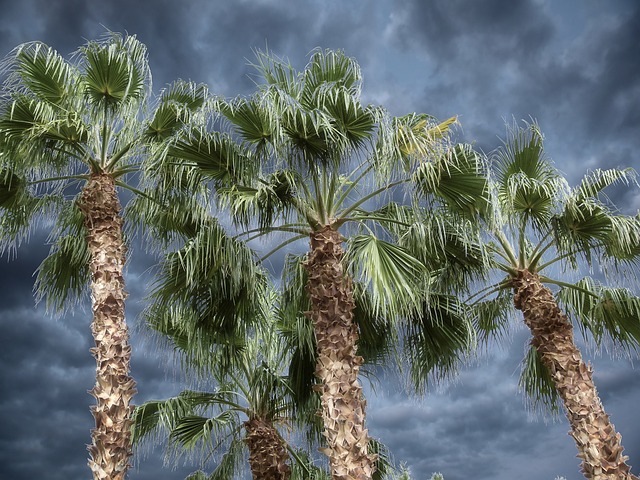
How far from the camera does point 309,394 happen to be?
34.2 feet

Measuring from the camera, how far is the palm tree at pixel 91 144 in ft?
27.3

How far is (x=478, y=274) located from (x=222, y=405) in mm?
5121

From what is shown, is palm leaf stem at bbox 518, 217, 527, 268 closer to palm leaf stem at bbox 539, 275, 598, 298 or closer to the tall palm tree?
palm leaf stem at bbox 539, 275, 598, 298

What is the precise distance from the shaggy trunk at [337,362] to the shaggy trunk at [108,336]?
2239 mm

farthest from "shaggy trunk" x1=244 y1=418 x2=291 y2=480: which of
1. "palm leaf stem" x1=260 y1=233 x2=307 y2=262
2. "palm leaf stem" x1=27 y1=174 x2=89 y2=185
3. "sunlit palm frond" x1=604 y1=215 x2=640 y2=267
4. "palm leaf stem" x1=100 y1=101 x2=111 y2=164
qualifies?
"sunlit palm frond" x1=604 y1=215 x2=640 y2=267

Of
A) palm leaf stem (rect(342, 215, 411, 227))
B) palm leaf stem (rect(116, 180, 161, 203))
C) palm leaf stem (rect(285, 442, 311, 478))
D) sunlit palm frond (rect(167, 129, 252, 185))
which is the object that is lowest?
palm leaf stem (rect(285, 442, 311, 478))

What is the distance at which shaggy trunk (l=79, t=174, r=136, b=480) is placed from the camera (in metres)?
7.30

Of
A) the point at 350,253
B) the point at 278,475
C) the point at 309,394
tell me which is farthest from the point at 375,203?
the point at 278,475

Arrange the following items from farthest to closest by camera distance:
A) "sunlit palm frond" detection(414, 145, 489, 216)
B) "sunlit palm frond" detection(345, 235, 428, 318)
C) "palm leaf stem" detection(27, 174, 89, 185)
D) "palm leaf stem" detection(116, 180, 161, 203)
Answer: "palm leaf stem" detection(116, 180, 161, 203) → "palm leaf stem" detection(27, 174, 89, 185) → "sunlit palm frond" detection(414, 145, 489, 216) → "sunlit palm frond" detection(345, 235, 428, 318)

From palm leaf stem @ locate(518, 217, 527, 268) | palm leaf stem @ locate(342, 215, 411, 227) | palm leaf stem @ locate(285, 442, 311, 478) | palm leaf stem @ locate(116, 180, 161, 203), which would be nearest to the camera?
palm leaf stem @ locate(342, 215, 411, 227)

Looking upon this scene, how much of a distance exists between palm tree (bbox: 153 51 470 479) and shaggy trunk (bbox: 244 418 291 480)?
4.05 meters

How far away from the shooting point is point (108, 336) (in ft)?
25.9

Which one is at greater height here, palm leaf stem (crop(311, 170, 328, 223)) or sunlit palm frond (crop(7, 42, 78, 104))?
sunlit palm frond (crop(7, 42, 78, 104))

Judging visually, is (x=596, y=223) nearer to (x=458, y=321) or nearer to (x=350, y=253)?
(x=458, y=321)
